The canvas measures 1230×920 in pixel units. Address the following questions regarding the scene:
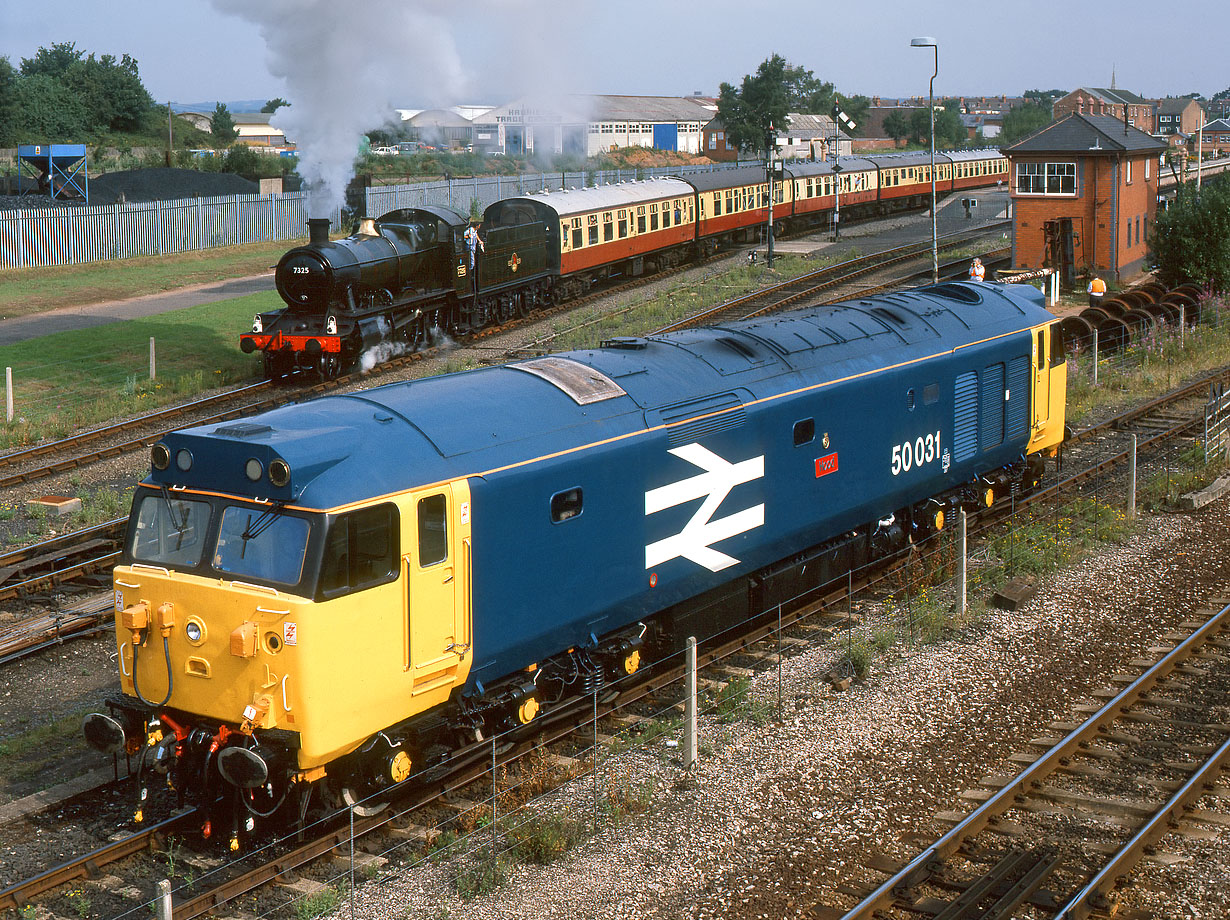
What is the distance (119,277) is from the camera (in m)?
46.2

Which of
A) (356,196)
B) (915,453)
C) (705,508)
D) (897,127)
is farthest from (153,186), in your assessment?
(897,127)

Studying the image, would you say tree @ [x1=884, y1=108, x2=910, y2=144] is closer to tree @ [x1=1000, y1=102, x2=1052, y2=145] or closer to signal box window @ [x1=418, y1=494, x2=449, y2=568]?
tree @ [x1=1000, y1=102, x2=1052, y2=145]

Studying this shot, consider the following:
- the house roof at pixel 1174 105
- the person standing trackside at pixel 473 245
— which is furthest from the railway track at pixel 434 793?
the house roof at pixel 1174 105

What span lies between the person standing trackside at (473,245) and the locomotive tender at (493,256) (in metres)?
0.14

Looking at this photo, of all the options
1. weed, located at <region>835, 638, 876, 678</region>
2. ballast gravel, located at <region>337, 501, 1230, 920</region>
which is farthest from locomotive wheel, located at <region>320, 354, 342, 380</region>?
weed, located at <region>835, 638, 876, 678</region>

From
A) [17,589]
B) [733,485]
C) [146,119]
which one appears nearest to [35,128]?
[146,119]

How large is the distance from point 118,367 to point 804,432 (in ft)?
70.7

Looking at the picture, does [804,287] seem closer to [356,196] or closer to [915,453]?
[356,196]

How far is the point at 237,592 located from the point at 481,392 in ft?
10.3

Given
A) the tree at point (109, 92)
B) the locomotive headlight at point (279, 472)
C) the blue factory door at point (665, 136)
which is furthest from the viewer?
the blue factory door at point (665, 136)

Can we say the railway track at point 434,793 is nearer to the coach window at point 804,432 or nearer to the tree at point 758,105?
the coach window at point 804,432

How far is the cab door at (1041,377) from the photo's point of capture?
1930 centimetres

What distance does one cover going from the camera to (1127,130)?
4659 cm

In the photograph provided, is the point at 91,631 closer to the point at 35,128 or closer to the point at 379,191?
the point at 379,191
